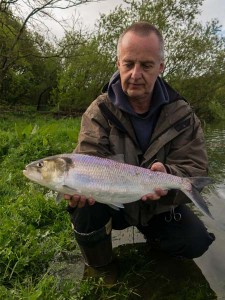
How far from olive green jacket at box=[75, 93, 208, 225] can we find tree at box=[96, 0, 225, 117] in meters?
24.6

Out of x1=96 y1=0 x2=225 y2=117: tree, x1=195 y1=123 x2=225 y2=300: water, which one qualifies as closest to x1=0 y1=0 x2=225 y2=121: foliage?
x1=96 y1=0 x2=225 y2=117: tree

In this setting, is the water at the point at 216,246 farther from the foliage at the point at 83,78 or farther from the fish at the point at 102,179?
the foliage at the point at 83,78

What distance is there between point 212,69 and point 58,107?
1447 centimetres

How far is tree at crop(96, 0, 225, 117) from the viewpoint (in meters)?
27.1

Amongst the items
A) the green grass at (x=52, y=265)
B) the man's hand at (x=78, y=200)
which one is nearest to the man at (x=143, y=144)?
the man's hand at (x=78, y=200)

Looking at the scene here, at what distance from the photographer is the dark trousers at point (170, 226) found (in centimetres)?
324

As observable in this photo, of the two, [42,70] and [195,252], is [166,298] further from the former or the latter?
[42,70]

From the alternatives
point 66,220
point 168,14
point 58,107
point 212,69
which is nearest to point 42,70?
point 58,107

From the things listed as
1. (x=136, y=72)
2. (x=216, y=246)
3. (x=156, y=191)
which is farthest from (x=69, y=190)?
(x=216, y=246)

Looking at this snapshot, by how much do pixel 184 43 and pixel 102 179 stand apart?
1109 inches

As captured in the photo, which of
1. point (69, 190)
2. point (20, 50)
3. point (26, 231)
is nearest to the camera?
point (69, 190)

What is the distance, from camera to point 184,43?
29.0 metres

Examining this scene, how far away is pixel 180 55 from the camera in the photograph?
96.0ft

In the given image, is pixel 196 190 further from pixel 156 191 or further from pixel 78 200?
pixel 78 200
